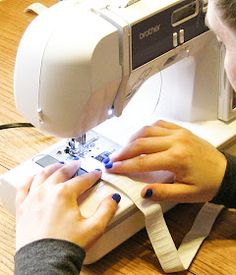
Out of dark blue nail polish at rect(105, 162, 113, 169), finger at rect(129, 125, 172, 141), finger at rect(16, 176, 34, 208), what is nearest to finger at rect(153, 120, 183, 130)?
finger at rect(129, 125, 172, 141)

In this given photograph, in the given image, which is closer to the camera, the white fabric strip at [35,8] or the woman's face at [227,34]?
the woman's face at [227,34]

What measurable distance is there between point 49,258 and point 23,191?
0.56ft

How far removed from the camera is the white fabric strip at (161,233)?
1.02 metres

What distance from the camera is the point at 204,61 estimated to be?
1193 millimetres

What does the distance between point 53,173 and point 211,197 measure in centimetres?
26

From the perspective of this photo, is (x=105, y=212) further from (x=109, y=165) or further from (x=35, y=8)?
(x=35, y=8)

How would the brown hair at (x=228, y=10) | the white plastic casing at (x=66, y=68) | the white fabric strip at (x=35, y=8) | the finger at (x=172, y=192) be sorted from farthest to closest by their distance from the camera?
the white fabric strip at (x=35, y=8), the finger at (x=172, y=192), the white plastic casing at (x=66, y=68), the brown hair at (x=228, y=10)

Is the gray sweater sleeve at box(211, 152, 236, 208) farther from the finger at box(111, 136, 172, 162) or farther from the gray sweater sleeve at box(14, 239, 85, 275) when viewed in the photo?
the gray sweater sleeve at box(14, 239, 85, 275)

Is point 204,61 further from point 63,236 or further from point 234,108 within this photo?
point 63,236

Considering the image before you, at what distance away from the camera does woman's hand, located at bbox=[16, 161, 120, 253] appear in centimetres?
97

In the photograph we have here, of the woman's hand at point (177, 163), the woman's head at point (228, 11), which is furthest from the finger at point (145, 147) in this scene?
the woman's head at point (228, 11)

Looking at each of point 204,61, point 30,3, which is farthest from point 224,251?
point 30,3

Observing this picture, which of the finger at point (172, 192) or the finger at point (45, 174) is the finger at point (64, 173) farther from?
the finger at point (172, 192)

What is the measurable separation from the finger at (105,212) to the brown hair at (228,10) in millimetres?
334
